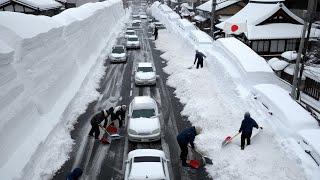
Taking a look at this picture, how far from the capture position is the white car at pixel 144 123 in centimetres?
1384

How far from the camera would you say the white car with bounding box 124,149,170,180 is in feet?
33.5

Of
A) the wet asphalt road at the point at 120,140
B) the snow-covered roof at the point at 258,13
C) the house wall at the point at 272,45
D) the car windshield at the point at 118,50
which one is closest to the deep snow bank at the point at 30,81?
the wet asphalt road at the point at 120,140

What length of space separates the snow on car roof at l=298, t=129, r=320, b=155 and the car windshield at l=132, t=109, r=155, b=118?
633cm

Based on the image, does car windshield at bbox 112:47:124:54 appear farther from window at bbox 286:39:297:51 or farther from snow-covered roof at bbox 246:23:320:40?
window at bbox 286:39:297:51

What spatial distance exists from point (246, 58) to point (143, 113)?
29.4 ft

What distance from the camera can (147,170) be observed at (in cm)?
1039

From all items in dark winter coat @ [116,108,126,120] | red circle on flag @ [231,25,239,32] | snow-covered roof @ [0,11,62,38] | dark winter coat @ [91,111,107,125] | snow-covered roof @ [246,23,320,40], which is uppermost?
snow-covered roof @ [0,11,62,38]

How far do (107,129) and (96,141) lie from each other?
2.71 ft

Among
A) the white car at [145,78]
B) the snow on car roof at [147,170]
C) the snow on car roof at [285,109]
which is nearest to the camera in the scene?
the snow on car roof at [147,170]

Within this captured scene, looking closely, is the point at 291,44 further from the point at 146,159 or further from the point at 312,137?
the point at 146,159

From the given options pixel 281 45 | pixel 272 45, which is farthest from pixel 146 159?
pixel 281 45

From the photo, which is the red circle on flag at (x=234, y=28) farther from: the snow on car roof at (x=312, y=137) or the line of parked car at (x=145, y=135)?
the snow on car roof at (x=312, y=137)

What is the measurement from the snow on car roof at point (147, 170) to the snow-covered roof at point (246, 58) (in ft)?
33.8

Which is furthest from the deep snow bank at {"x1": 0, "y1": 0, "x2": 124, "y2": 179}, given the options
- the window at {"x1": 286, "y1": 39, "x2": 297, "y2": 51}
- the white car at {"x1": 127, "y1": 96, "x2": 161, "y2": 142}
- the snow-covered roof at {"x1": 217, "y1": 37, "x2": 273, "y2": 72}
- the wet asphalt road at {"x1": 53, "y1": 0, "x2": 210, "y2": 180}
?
the window at {"x1": 286, "y1": 39, "x2": 297, "y2": 51}
